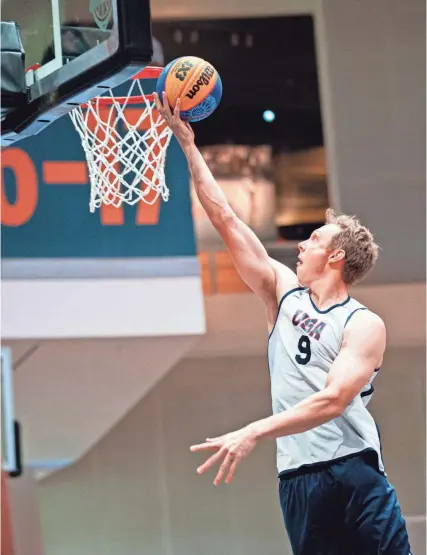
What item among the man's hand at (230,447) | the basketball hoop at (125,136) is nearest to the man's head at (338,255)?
the man's hand at (230,447)

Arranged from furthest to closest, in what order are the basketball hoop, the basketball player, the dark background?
the dark background < the basketball hoop < the basketball player

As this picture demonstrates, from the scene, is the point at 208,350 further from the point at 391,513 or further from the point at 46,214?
the point at 391,513

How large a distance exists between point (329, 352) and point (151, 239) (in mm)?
3413

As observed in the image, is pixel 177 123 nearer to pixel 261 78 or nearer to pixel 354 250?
pixel 354 250

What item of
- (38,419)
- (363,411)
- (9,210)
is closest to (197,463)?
(38,419)

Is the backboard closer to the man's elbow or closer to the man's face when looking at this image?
the man's face

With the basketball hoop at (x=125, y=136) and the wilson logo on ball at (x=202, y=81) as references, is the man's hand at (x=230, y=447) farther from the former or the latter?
the basketball hoop at (x=125, y=136)

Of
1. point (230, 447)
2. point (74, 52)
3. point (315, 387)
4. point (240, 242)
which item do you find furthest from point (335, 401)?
point (74, 52)

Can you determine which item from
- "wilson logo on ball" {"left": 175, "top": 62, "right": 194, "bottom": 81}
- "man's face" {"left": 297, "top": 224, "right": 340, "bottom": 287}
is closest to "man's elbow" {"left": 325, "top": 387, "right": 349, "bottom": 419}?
"man's face" {"left": 297, "top": 224, "right": 340, "bottom": 287}

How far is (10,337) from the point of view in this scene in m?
6.41

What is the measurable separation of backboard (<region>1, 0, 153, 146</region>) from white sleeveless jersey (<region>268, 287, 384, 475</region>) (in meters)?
1.09

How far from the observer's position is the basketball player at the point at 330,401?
3.13 m

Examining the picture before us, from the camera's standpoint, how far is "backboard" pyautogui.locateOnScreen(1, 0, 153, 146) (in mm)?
3471

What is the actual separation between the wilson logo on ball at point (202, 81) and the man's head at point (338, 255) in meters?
0.74
